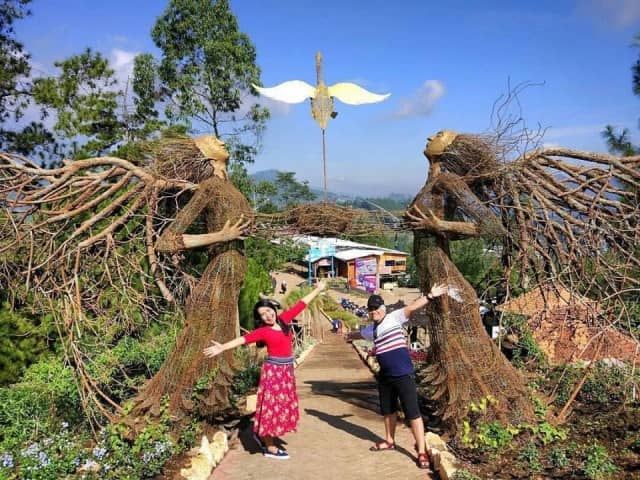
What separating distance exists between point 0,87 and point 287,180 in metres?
41.1

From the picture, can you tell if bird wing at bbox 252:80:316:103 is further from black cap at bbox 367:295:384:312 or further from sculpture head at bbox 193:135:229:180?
black cap at bbox 367:295:384:312

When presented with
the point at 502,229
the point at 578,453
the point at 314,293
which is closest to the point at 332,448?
the point at 314,293

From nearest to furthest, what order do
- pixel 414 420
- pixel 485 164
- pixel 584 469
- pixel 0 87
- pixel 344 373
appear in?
1. pixel 584 469
2. pixel 414 420
3. pixel 485 164
4. pixel 344 373
5. pixel 0 87

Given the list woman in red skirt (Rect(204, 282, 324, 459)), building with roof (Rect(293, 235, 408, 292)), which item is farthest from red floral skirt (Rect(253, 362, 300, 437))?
building with roof (Rect(293, 235, 408, 292))

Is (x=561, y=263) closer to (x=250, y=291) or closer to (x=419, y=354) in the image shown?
(x=419, y=354)

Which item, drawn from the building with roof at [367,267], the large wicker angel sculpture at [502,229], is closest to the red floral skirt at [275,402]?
the large wicker angel sculpture at [502,229]

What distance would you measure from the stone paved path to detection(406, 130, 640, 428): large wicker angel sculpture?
873mm

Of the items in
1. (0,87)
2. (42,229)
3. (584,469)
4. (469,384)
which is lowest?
(584,469)

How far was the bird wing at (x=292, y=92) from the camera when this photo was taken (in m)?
6.22

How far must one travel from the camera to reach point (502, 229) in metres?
5.45

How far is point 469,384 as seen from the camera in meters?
5.52

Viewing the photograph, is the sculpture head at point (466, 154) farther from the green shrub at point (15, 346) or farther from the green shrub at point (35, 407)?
the green shrub at point (15, 346)

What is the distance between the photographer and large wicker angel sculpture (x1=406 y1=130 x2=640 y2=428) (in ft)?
18.2

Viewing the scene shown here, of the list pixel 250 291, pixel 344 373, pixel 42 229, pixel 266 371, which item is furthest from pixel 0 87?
pixel 266 371
